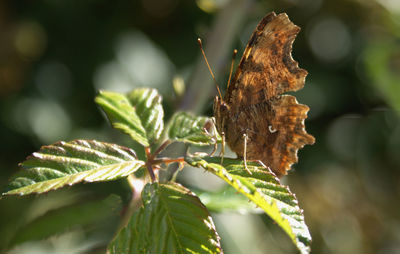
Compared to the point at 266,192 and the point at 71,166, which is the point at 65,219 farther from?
the point at 266,192

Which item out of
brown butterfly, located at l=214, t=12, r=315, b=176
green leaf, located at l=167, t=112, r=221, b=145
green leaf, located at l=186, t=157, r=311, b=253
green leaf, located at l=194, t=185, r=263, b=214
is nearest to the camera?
green leaf, located at l=186, t=157, r=311, b=253

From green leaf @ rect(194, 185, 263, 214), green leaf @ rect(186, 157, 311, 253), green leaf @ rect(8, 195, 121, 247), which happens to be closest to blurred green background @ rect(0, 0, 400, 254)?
green leaf @ rect(194, 185, 263, 214)

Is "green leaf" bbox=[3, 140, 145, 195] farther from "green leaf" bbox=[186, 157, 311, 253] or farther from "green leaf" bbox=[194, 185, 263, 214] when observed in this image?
"green leaf" bbox=[194, 185, 263, 214]

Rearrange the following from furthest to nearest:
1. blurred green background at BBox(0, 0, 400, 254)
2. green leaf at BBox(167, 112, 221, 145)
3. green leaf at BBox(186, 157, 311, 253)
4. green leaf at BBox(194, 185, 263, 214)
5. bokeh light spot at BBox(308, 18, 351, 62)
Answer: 1. bokeh light spot at BBox(308, 18, 351, 62)
2. blurred green background at BBox(0, 0, 400, 254)
3. green leaf at BBox(194, 185, 263, 214)
4. green leaf at BBox(167, 112, 221, 145)
5. green leaf at BBox(186, 157, 311, 253)

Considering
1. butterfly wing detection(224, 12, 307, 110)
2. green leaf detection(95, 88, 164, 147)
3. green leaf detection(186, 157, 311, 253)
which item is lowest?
green leaf detection(186, 157, 311, 253)

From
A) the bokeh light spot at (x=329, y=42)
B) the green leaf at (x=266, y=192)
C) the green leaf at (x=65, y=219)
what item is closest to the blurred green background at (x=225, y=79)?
the bokeh light spot at (x=329, y=42)

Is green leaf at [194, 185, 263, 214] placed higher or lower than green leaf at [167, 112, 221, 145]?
lower

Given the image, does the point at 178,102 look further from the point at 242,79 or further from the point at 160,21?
the point at 160,21

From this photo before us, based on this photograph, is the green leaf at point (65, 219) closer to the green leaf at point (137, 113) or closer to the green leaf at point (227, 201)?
the green leaf at point (137, 113)
